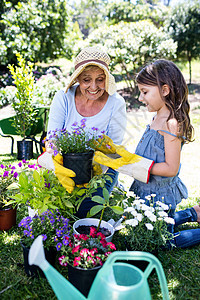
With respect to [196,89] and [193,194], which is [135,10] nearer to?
[196,89]

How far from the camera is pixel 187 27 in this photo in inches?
374

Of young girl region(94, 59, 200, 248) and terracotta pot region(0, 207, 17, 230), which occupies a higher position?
young girl region(94, 59, 200, 248)

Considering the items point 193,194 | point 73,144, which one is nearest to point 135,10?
point 193,194

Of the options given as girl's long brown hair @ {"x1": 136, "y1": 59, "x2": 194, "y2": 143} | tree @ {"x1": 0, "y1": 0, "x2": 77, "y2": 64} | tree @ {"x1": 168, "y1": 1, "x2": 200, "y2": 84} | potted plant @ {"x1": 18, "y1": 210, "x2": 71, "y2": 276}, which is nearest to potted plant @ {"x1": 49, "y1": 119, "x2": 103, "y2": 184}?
potted plant @ {"x1": 18, "y1": 210, "x2": 71, "y2": 276}

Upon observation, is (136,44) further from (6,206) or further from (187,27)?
(6,206)

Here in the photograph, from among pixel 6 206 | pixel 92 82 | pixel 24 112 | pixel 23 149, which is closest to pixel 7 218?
pixel 6 206

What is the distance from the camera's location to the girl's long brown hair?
1782 mm

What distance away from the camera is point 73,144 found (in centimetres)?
160

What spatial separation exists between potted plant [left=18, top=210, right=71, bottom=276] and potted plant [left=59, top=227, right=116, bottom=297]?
10 cm

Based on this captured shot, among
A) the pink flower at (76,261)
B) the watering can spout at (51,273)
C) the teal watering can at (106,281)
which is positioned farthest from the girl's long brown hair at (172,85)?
the watering can spout at (51,273)

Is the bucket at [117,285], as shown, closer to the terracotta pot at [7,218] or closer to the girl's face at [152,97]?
the girl's face at [152,97]

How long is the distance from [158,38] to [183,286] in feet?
24.5

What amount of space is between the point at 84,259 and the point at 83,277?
80 mm

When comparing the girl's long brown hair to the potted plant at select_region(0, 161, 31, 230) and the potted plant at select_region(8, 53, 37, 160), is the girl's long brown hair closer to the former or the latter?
the potted plant at select_region(0, 161, 31, 230)
